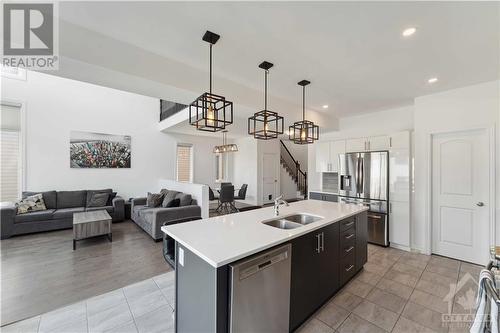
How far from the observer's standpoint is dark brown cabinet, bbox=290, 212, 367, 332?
71.6 inches

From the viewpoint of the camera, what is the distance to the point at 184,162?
7625 mm

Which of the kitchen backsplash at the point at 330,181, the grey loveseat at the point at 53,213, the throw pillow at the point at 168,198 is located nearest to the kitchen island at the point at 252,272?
the throw pillow at the point at 168,198

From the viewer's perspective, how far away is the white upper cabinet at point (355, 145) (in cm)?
432

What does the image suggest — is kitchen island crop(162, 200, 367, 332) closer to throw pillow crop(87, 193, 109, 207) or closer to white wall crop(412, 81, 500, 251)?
white wall crop(412, 81, 500, 251)

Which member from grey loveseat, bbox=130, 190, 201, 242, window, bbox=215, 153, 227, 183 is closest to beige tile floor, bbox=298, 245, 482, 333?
grey loveseat, bbox=130, 190, 201, 242

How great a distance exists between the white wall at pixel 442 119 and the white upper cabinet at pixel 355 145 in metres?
0.87

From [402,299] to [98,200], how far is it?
21.1ft

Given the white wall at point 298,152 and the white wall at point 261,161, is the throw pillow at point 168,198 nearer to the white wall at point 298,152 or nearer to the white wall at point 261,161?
the white wall at point 261,161

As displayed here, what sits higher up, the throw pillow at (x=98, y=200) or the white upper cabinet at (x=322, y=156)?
the white upper cabinet at (x=322, y=156)

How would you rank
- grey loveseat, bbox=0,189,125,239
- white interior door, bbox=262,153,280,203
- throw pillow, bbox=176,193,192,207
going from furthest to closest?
white interior door, bbox=262,153,280,203 → throw pillow, bbox=176,193,192,207 → grey loveseat, bbox=0,189,125,239

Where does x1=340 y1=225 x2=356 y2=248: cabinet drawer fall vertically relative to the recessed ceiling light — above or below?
below

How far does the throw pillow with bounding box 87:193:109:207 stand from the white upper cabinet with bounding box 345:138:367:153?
20.3ft

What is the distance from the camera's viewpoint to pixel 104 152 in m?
5.89

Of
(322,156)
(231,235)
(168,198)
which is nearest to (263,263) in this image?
(231,235)
